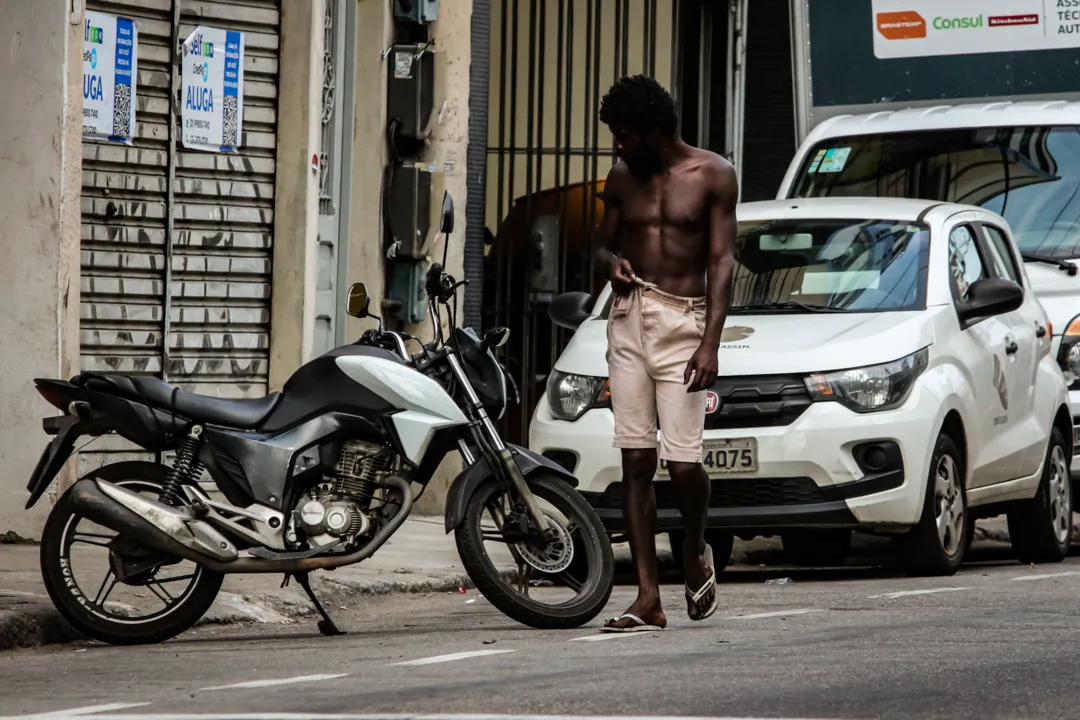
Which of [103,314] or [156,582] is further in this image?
[103,314]

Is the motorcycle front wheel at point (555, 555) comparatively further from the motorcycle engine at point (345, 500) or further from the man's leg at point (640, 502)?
the motorcycle engine at point (345, 500)

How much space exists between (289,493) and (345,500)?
7.5 inches

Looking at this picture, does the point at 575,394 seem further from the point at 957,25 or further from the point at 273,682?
the point at 957,25

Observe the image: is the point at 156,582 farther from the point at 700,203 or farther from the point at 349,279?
the point at 349,279

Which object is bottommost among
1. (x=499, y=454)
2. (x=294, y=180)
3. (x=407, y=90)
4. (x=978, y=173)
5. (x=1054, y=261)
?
(x=499, y=454)

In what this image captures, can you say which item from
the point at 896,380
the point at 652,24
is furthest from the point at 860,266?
the point at 652,24

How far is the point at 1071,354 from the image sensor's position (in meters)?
12.3

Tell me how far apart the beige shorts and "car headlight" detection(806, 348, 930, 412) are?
188 cm

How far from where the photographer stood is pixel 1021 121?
13.3m

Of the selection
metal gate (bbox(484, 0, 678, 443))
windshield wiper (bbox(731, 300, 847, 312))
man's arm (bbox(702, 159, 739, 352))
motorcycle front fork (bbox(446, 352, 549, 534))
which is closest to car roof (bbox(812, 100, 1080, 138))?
metal gate (bbox(484, 0, 678, 443))

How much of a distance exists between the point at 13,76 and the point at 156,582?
10.9 ft

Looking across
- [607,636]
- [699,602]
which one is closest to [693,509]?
[699,602]

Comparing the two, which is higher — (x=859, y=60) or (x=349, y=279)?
(x=859, y=60)

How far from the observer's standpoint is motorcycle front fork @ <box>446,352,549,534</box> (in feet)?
25.2
